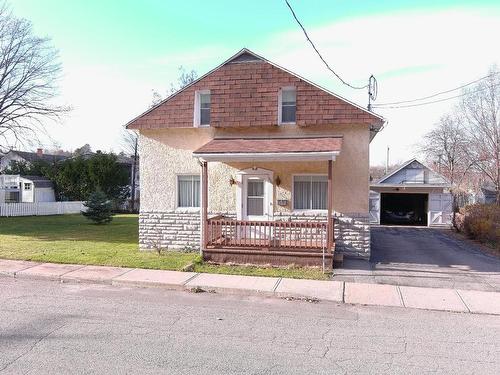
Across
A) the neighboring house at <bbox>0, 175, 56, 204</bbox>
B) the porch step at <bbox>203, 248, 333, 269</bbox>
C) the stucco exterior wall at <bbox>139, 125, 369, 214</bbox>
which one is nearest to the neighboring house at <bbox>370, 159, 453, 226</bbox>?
the stucco exterior wall at <bbox>139, 125, 369, 214</bbox>

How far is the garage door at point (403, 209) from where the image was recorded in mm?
32031

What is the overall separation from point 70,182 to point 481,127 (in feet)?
111

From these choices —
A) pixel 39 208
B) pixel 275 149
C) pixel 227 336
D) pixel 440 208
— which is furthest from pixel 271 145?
pixel 39 208

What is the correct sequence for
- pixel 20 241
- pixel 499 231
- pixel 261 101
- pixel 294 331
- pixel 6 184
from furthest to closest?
pixel 6 184
pixel 499 231
pixel 20 241
pixel 261 101
pixel 294 331

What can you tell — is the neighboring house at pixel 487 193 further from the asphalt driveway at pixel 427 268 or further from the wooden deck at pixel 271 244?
the wooden deck at pixel 271 244

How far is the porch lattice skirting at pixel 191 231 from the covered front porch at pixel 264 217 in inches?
19.1

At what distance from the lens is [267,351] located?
5.65 m

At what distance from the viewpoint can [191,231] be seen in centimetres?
1358

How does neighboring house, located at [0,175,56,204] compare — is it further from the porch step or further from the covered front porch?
the porch step

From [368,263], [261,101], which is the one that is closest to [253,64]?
[261,101]

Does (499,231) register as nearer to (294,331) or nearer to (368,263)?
(368,263)

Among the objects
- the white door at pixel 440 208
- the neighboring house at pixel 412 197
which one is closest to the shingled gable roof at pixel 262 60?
the neighboring house at pixel 412 197

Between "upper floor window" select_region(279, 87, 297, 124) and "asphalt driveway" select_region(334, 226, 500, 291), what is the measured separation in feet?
14.9

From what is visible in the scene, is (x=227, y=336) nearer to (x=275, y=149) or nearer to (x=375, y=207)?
(x=275, y=149)
